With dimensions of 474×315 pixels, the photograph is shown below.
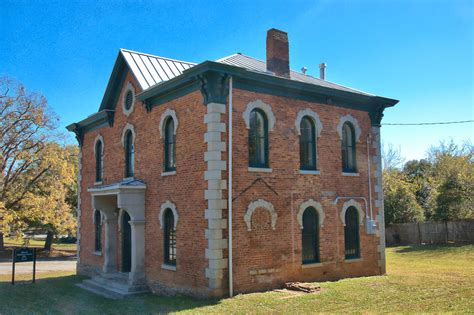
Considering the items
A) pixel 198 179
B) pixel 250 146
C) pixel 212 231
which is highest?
pixel 250 146

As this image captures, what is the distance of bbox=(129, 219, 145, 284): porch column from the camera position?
16.6 m

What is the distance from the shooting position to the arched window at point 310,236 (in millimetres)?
15906

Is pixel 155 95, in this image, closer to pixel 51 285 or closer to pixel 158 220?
pixel 158 220

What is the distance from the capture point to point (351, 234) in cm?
1736

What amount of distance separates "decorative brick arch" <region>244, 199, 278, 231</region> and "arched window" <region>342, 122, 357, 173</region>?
4.17 metres

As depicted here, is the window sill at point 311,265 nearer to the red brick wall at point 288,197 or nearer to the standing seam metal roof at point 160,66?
the red brick wall at point 288,197

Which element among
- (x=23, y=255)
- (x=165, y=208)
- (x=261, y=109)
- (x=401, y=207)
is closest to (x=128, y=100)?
(x=165, y=208)

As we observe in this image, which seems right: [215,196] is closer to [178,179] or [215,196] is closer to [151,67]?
[178,179]

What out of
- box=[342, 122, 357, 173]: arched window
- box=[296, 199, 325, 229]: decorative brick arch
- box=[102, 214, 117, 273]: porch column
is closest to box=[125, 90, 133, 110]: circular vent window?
box=[102, 214, 117, 273]: porch column

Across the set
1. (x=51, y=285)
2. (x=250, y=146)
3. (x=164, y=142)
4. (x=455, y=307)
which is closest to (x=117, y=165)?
(x=164, y=142)

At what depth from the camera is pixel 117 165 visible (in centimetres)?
1955

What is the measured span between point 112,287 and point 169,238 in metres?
3.14

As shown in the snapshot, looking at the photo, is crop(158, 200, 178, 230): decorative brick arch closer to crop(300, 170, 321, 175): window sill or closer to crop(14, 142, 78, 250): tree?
crop(300, 170, 321, 175): window sill

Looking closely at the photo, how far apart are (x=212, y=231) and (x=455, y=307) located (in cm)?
656
